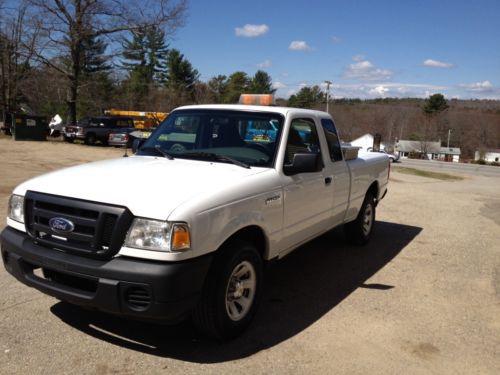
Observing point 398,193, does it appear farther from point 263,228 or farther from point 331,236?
point 263,228

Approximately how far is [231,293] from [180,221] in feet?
3.10

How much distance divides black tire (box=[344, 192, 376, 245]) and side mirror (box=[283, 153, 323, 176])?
104 inches

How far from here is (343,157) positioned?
→ 576 cm

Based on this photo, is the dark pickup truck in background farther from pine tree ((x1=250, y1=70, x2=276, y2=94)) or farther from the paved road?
pine tree ((x1=250, y1=70, x2=276, y2=94))

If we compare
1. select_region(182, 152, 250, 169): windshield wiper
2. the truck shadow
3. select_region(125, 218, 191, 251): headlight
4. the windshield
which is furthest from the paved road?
select_region(125, 218, 191, 251): headlight

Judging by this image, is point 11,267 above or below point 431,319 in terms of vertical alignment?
above

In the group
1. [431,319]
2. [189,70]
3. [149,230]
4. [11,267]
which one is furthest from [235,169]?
[189,70]

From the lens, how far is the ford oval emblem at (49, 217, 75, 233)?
3.25 m

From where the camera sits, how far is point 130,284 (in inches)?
120

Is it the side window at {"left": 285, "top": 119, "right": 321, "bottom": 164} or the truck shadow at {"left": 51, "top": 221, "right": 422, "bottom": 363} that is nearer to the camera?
the truck shadow at {"left": 51, "top": 221, "right": 422, "bottom": 363}

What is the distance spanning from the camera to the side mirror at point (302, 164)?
417 cm

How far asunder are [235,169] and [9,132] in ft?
103

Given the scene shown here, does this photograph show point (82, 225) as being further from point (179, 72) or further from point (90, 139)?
point (179, 72)

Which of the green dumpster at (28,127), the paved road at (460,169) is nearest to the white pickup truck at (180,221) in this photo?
the green dumpster at (28,127)
